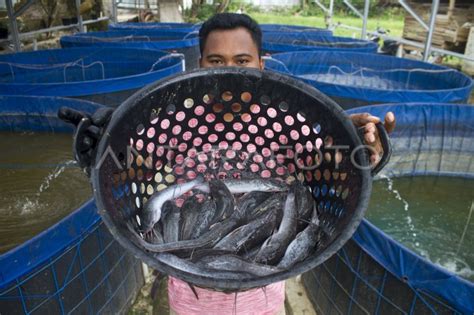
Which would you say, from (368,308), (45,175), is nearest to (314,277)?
(368,308)

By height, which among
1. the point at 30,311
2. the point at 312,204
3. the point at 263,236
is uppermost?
the point at 312,204

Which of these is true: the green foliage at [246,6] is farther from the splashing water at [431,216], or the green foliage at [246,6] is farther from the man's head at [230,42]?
the man's head at [230,42]

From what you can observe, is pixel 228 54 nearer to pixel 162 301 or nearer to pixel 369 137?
pixel 369 137

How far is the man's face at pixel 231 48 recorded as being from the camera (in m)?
1.75

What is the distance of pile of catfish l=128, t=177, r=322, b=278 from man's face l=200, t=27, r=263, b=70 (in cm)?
59

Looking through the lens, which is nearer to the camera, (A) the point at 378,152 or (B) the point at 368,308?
(A) the point at 378,152

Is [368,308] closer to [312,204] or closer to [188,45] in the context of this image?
[312,204]

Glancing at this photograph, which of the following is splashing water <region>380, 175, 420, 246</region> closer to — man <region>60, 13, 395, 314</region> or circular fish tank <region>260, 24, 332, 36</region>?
man <region>60, 13, 395, 314</region>

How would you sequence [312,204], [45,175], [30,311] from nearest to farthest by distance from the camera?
[312,204] → [30,311] → [45,175]

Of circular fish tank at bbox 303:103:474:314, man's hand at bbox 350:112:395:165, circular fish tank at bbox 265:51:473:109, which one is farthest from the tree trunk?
man's hand at bbox 350:112:395:165

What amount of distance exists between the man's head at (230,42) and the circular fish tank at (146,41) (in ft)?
16.5

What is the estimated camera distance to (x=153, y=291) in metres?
2.55

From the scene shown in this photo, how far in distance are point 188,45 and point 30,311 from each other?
5943 millimetres

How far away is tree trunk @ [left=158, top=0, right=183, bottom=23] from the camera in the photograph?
39.1ft
